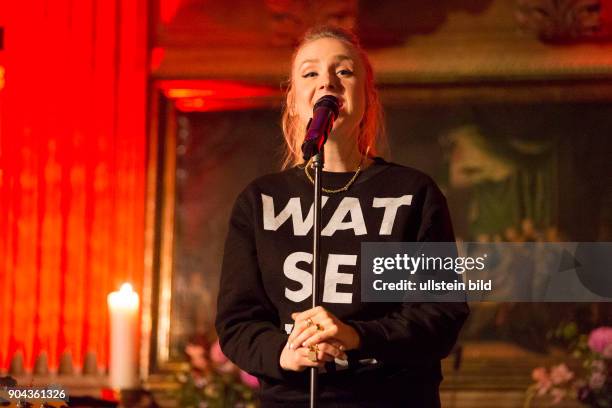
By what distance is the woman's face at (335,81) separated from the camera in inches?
51.5

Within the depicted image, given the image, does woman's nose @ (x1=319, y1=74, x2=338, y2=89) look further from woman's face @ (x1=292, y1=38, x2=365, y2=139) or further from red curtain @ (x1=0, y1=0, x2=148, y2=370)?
red curtain @ (x1=0, y1=0, x2=148, y2=370)

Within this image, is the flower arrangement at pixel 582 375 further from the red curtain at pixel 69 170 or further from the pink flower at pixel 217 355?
the red curtain at pixel 69 170

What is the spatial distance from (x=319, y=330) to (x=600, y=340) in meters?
1.32

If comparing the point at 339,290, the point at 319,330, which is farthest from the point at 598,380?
the point at 319,330

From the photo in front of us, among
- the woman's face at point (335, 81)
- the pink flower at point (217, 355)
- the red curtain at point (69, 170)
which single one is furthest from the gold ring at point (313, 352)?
the red curtain at point (69, 170)

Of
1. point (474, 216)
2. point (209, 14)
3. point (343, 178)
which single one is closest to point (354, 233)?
point (343, 178)

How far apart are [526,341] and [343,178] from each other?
133 cm

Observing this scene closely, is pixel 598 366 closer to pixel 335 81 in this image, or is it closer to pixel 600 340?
pixel 600 340

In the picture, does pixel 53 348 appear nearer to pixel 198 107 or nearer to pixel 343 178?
pixel 198 107

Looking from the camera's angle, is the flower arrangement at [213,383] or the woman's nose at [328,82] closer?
the woman's nose at [328,82]

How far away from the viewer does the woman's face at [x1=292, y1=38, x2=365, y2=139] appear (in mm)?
1308

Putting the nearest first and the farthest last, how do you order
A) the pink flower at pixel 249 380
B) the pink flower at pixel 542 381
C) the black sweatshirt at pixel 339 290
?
1. the black sweatshirt at pixel 339 290
2. the pink flower at pixel 249 380
3. the pink flower at pixel 542 381

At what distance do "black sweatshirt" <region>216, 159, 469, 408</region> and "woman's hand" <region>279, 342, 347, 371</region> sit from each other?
31 mm

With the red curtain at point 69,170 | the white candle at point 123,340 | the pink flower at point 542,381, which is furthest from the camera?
the red curtain at point 69,170
